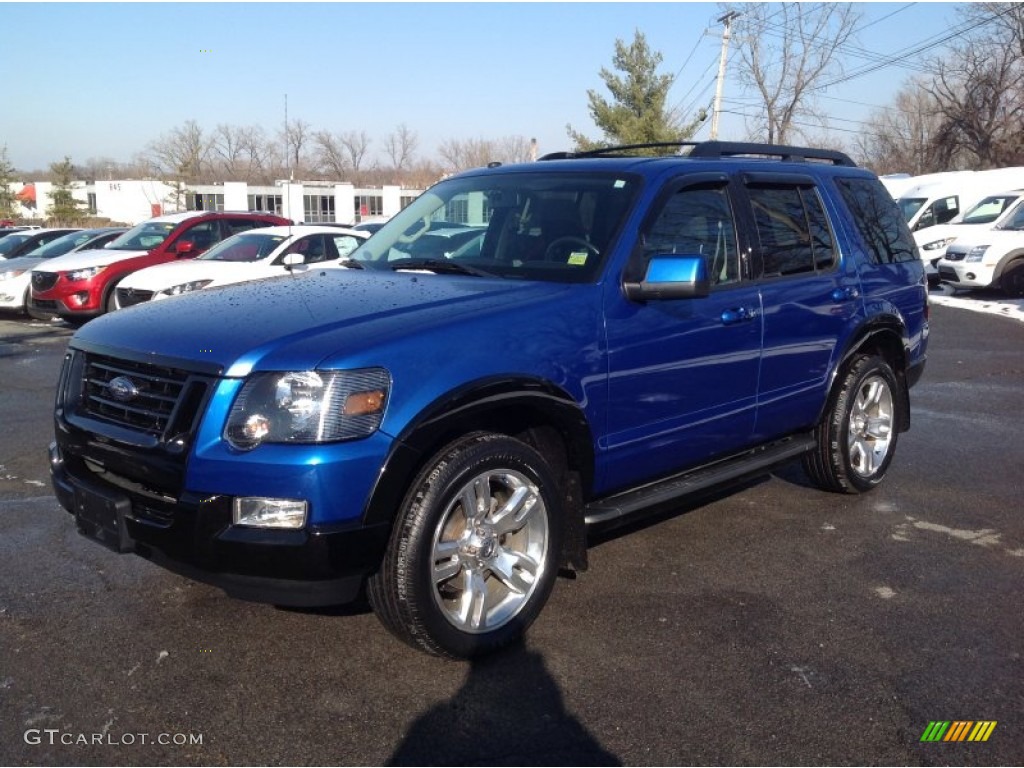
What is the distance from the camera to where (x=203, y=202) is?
2414 inches

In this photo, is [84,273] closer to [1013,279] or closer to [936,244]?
[1013,279]

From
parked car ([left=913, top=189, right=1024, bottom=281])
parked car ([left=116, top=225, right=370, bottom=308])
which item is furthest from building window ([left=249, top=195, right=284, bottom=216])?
parked car ([left=116, top=225, right=370, bottom=308])

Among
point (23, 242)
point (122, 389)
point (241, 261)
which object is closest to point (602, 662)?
point (122, 389)

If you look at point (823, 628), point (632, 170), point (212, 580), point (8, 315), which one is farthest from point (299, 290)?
point (8, 315)

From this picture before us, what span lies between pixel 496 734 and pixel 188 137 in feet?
233

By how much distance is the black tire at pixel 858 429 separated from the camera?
5531 mm

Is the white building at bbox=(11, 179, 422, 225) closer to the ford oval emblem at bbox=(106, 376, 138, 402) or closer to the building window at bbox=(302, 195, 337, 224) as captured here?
the building window at bbox=(302, 195, 337, 224)

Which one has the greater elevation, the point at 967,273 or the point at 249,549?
the point at 249,549

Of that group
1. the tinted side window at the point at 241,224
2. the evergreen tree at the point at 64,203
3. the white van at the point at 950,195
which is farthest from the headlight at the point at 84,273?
the evergreen tree at the point at 64,203

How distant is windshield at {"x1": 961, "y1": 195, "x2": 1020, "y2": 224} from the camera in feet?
67.5

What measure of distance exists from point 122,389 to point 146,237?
1232 cm

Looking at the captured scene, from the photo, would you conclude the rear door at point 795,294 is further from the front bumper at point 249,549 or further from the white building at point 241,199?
the white building at point 241,199

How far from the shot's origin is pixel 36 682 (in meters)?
3.35

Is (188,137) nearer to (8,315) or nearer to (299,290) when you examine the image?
(8,315)
